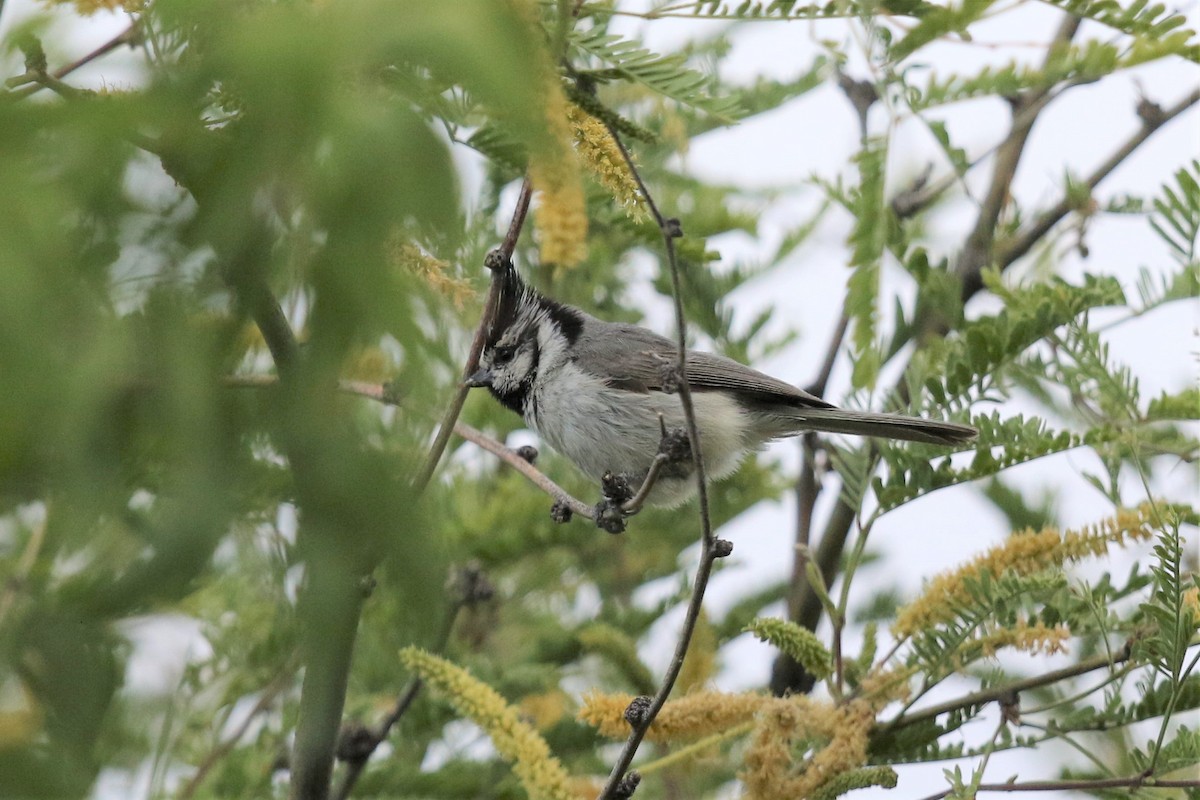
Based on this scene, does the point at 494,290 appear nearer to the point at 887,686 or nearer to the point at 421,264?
the point at 887,686

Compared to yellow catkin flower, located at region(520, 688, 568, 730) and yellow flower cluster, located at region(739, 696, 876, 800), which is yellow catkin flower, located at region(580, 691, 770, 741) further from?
yellow catkin flower, located at region(520, 688, 568, 730)

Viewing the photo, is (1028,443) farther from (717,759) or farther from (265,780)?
(265,780)

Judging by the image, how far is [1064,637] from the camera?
2.24m

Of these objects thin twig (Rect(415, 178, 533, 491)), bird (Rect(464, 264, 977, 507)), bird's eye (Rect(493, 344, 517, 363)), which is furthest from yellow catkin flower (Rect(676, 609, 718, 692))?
bird's eye (Rect(493, 344, 517, 363))

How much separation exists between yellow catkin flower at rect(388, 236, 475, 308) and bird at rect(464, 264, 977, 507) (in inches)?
93.1

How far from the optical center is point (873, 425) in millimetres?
3166

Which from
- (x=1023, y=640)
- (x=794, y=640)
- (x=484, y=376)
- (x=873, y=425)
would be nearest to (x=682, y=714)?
(x=794, y=640)

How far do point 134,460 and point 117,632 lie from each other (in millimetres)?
191

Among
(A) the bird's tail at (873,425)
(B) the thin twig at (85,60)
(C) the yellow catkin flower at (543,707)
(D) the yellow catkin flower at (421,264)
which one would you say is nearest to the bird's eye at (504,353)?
(A) the bird's tail at (873,425)

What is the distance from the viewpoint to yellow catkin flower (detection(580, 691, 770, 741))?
2.00 meters

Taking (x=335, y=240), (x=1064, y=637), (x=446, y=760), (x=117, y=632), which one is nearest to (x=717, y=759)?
(x=446, y=760)

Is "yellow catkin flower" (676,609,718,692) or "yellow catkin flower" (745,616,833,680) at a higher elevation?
"yellow catkin flower" (745,616,833,680)

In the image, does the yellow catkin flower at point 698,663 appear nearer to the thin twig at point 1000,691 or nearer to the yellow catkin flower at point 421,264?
the thin twig at point 1000,691

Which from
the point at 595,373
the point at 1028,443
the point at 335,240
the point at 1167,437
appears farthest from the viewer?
the point at 595,373
